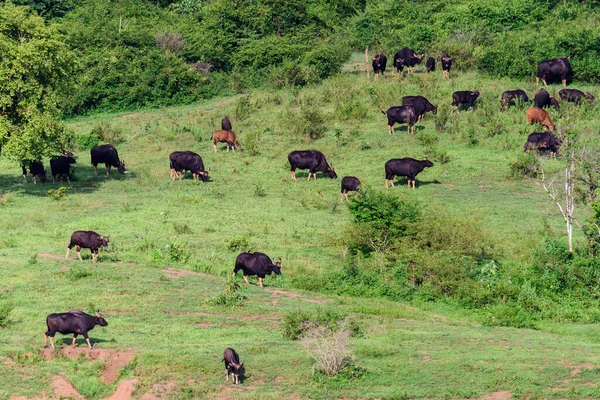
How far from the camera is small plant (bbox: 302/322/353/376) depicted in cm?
1952

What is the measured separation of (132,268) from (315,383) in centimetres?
908

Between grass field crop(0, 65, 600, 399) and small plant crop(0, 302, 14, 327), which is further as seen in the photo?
small plant crop(0, 302, 14, 327)

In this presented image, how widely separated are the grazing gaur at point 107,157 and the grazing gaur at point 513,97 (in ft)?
52.0

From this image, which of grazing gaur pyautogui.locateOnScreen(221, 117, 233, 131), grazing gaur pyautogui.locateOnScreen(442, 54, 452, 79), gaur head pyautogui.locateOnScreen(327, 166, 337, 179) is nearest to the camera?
gaur head pyautogui.locateOnScreen(327, 166, 337, 179)

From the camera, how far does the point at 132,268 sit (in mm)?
26969

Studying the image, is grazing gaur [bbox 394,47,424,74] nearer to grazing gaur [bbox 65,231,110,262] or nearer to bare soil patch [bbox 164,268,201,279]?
bare soil patch [bbox 164,268,201,279]

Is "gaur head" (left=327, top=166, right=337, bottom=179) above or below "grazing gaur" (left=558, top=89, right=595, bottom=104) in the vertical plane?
below

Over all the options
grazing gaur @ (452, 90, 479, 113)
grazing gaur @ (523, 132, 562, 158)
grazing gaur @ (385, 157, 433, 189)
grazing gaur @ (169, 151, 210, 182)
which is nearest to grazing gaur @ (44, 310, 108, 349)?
grazing gaur @ (385, 157, 433, 189)

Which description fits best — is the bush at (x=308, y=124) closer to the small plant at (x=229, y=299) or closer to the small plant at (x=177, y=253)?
the small plant at (x=177, y=253)

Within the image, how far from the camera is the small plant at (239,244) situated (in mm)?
29047

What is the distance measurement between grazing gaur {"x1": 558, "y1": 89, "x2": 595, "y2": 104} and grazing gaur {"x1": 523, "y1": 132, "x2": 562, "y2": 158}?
4.81 m

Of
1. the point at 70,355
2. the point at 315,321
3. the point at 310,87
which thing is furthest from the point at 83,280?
the point at 310,87

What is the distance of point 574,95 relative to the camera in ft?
136

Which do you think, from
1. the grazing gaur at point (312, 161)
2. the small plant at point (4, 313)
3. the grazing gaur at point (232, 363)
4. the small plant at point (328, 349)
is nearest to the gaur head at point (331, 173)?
the grazing gaur at point (312, 161)
